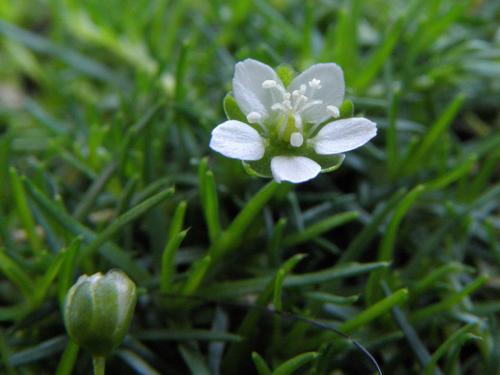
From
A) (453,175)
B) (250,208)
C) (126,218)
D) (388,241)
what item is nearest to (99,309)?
(126,218)

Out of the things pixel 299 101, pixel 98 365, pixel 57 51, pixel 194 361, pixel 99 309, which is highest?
pixel 299 101

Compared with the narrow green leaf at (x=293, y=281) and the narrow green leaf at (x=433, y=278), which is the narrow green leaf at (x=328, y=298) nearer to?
the narrow green leaf at (x=293, y=281)

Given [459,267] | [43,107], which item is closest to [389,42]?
[459,267]

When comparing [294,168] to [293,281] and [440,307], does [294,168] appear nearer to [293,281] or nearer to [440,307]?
[293,281]

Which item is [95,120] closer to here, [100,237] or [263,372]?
[100,237]

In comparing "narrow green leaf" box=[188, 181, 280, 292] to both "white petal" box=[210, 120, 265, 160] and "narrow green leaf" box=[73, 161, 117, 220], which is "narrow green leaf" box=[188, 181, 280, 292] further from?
"narrow green leaf" box=[73, 161, 117, 220]

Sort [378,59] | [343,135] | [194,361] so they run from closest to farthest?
1. [343,135]
2. [194,361]
3. [378,59]
